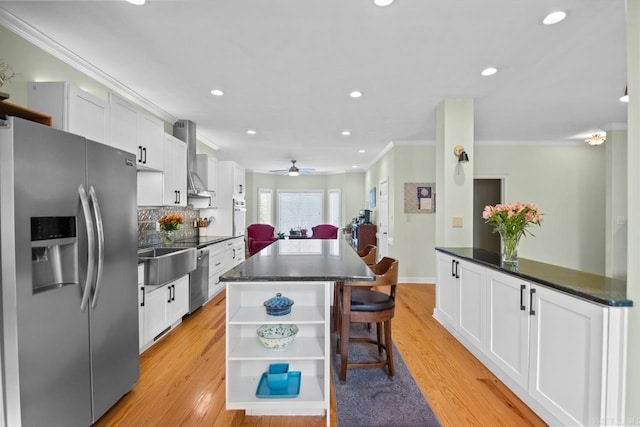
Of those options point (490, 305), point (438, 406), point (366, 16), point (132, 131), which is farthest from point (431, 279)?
point (132, 131)

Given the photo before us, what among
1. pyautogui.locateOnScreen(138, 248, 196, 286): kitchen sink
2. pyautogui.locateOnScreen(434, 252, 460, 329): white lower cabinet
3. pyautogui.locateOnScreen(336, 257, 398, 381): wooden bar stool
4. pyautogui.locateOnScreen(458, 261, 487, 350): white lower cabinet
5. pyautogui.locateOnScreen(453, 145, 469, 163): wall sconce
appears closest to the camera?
pyautogui.locateOnScreen(336, 257, 398, 381): wooden bar stool

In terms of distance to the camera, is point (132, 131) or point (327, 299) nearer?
point (327, 299)

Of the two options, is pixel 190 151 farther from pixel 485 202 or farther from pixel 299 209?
pixel 485 202

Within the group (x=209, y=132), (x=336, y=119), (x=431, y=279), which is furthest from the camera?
(x=431, y=279)

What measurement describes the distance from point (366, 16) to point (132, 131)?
2.48 m

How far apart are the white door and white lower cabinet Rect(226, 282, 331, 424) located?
166 inches

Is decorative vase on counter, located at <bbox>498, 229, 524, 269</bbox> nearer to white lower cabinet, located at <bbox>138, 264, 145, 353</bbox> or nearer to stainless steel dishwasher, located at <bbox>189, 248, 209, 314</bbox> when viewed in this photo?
white lower cabinet, located at <bbox>138, 264, 145, 353</bbox>

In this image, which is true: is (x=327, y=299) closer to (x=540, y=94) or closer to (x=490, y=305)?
(x=490, y=305)

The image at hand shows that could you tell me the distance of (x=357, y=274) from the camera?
5.73 ft

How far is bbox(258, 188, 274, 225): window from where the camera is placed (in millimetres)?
9500

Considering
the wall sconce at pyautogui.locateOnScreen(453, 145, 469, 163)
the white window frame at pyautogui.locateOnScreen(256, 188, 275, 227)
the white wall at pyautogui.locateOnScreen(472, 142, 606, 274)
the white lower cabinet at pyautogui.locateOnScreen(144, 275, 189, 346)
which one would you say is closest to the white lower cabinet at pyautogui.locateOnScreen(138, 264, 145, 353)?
the white lower cabinet at pyautogui.locateOnScreen(144, 275, 189, 346)

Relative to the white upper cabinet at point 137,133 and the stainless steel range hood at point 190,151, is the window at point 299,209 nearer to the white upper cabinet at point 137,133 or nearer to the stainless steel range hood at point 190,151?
the stainless steel range hood at point 190,151

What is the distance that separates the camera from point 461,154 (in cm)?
336

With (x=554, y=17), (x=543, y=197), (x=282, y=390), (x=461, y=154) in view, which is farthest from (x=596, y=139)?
(x=282, y=390)
